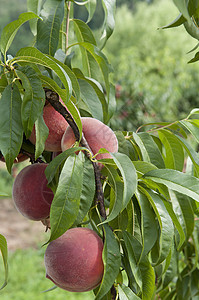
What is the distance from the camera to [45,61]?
19.0 inches

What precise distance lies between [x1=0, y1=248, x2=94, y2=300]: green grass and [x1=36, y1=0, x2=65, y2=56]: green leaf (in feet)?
6.61

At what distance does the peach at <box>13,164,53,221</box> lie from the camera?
1.83ft

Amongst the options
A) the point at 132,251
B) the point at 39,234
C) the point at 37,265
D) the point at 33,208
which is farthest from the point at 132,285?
the point at 39,234

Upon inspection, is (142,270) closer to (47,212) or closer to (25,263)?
(47,212)

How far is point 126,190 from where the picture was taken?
443 millimetres

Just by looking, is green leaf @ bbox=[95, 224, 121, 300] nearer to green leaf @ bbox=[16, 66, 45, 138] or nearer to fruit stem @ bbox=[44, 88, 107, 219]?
fruit stem @ bbox=[44, 88, 107, 219]

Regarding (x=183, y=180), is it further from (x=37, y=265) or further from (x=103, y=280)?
(x=37, y=265)

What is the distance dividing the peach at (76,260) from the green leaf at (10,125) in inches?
4.6

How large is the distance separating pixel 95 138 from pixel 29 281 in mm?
2309

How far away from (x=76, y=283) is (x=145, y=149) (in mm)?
238

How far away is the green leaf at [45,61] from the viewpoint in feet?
1.53

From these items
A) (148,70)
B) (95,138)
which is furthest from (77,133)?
(148,70)

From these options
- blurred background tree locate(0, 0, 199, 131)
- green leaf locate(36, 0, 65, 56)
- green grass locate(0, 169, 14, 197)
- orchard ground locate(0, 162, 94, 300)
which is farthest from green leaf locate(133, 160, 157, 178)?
green grass locate(0, 169, 14, 197)

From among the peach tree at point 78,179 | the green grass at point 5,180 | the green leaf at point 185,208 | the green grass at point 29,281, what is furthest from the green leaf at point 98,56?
the green grass at point 5,180
